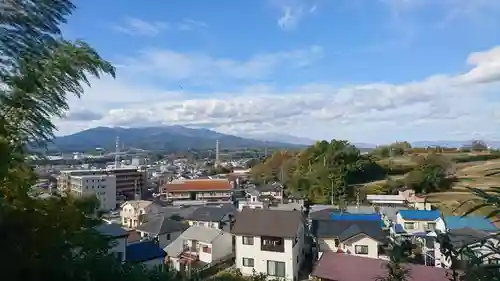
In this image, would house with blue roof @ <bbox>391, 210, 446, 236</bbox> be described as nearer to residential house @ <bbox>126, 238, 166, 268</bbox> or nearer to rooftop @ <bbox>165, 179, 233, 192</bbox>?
residential house @ <bbox>126, 238, 166, 268</bbox>

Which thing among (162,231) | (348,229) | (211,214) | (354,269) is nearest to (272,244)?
(348,229)

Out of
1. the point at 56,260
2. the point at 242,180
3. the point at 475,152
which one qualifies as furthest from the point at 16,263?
the point at 475,152

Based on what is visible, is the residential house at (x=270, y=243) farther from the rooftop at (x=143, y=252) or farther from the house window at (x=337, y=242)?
the rooftop at (x=143, y=252)

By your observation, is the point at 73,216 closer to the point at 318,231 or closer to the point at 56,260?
the point at 56,260

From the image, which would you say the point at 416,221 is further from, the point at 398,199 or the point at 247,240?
the point at 247,240

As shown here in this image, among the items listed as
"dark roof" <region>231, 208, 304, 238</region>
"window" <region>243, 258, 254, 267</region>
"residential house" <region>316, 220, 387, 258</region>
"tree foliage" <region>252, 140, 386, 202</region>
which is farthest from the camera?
"tree foliage" <region>252, 140, 386, 202</region>

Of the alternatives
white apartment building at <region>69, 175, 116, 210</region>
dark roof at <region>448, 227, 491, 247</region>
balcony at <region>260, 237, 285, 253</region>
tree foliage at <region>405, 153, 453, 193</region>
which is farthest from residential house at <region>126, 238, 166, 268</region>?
white apartment building at <region>69, 175, 116, 210</region>
